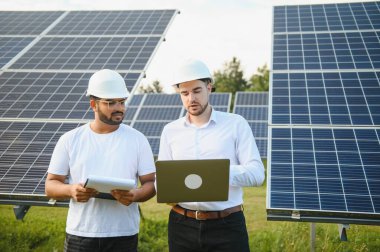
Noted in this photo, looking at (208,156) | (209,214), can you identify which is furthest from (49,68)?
(209,214)

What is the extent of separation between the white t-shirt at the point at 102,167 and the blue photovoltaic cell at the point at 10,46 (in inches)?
249

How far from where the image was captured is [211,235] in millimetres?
3732

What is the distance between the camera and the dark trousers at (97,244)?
3859 mm

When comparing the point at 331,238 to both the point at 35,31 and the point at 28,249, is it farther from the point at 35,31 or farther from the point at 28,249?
the point at 35,31

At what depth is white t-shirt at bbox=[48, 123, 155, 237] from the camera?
3.89 meters

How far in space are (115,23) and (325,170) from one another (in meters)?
7.09

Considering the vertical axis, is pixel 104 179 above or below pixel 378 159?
above

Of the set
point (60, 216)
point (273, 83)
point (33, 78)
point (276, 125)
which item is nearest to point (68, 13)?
point (33, 78)

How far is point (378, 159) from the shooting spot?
6.23 m

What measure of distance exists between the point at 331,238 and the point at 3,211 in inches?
340

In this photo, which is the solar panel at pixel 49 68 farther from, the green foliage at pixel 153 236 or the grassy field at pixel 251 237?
the green foliage at pixel 153 236

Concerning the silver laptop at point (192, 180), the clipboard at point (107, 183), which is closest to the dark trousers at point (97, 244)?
the clipboard at point (107, 183)

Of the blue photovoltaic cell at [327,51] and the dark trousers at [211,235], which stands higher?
the dark trousers at [211,235]

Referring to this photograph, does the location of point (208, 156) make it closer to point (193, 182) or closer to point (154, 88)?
point (193, 182)
